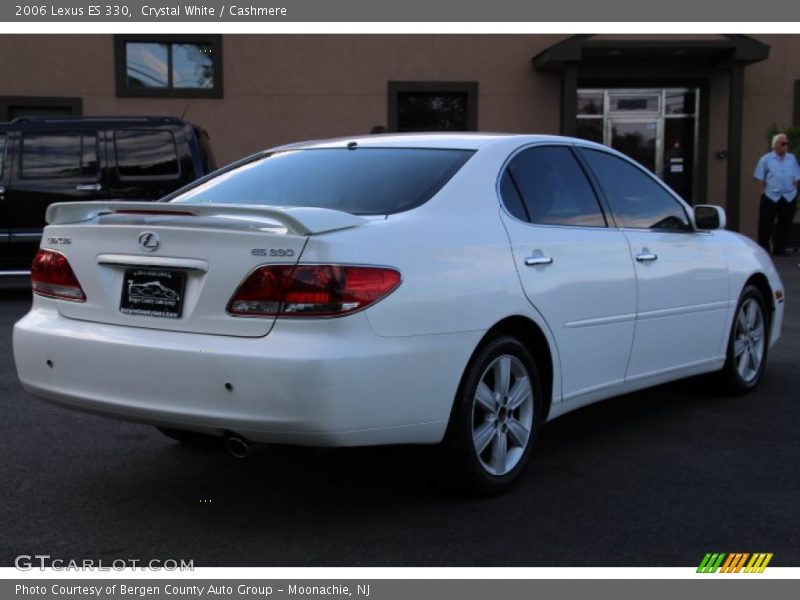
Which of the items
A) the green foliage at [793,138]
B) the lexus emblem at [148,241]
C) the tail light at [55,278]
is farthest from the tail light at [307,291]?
the green foliage at [793,138]

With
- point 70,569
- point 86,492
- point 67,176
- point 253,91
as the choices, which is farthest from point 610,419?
point 253,91

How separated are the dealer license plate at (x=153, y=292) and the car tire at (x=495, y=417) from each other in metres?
1.15

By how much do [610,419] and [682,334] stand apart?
64cm

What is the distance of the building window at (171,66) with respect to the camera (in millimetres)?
17312

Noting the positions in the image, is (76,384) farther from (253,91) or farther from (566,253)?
(253,91)

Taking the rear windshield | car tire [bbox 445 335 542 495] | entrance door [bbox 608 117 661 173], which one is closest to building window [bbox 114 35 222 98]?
entrance door [bbox 608 117 661 173]

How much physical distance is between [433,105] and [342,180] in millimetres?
13933

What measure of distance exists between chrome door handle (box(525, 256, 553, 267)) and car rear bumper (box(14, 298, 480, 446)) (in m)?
0.53

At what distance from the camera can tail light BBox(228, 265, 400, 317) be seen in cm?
352

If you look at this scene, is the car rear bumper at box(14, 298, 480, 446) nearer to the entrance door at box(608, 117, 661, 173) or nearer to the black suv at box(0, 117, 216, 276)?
the black suv at box(0, 117, 216, 276)

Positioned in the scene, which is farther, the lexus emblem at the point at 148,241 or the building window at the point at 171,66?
the building window at the point at 171,66

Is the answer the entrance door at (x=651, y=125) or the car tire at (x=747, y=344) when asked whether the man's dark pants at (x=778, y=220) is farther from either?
the car tire at (x=747, y=344)

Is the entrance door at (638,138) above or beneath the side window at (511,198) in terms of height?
above

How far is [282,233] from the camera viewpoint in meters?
3.59
